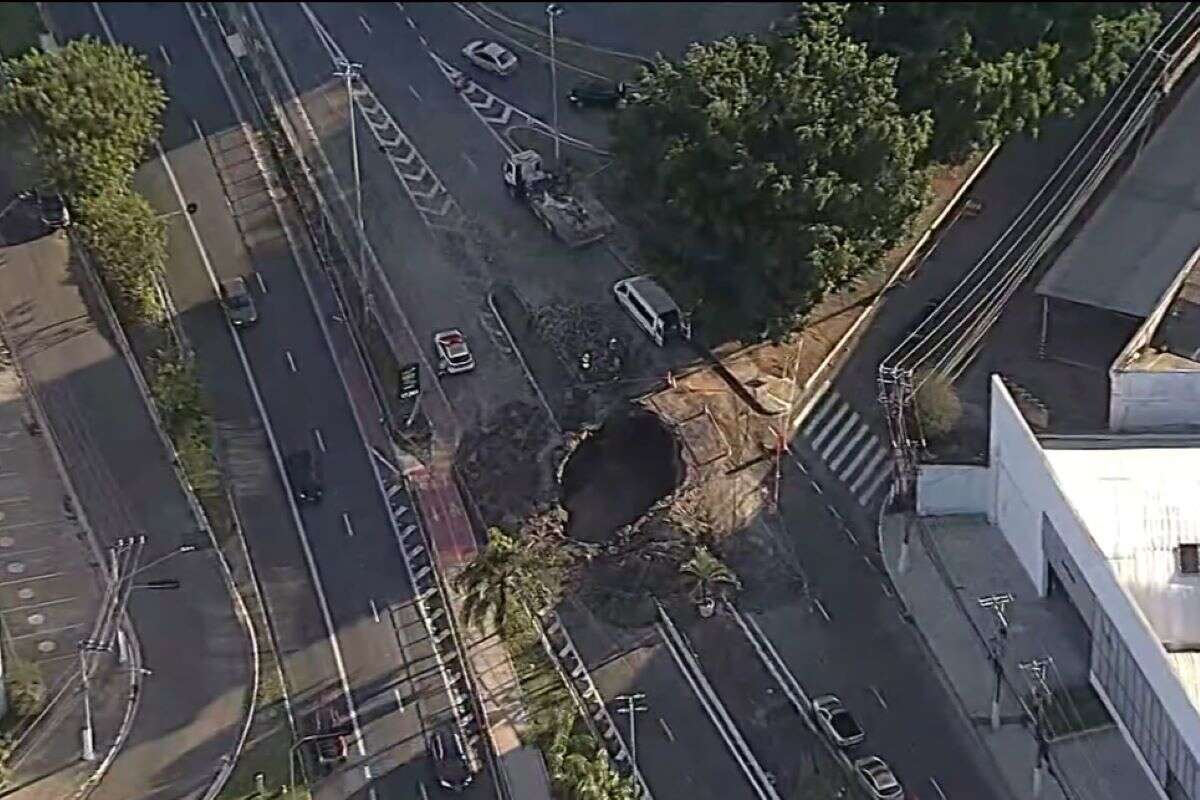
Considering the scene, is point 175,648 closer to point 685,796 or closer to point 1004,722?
point 685,796

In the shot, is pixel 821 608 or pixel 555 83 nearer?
pixel 821 608

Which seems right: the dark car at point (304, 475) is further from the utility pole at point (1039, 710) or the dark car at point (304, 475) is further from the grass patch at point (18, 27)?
the grass patch at point (18, 27)

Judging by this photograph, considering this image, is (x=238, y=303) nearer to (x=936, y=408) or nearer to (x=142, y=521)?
(x=142, y=521)

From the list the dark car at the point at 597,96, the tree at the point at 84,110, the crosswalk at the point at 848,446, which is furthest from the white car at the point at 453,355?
the dark car at the point at 597,96

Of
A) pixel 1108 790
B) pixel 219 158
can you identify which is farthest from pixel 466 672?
pixel 219 158

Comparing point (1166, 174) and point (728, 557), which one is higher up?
point (1166, 174)

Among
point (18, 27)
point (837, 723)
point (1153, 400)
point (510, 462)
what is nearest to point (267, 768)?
point (510, 462)
